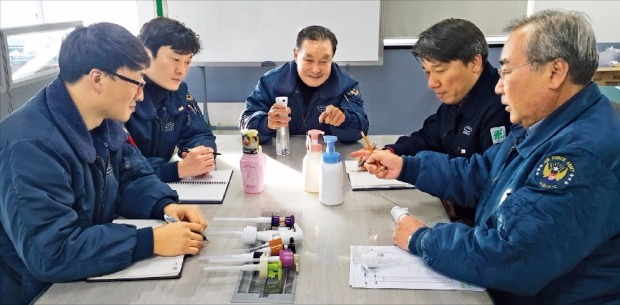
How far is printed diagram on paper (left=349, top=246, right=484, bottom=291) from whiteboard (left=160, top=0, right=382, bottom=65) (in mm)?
2626

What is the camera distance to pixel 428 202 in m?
1.63

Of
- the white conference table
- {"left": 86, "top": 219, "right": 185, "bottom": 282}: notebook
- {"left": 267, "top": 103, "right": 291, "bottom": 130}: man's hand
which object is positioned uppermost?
{"left": 267, "top": 103, "right": 291, "bottom": 130}: man's hand

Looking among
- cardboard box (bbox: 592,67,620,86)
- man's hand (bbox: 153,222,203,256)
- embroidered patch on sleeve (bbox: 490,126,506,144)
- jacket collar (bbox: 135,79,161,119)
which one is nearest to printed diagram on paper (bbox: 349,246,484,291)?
man's hand (bbox: 153,222,203,256)

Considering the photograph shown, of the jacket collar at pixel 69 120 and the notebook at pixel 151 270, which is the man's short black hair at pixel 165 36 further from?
the notebook at pixel 151 270

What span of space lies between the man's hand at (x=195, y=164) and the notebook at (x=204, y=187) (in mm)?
22

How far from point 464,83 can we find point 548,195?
0.86 metres

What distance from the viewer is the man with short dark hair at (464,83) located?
1.80 meters

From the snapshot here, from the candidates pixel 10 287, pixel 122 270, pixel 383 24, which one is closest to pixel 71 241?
pixel 122 270

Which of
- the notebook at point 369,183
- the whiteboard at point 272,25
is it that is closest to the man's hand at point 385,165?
the notebook at point 369,183

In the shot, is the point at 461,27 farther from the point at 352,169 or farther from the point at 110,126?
the point at 110,126

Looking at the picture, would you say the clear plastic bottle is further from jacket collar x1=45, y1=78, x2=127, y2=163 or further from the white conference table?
jacket collar x1=45, y1=78, x2=127, y2=163

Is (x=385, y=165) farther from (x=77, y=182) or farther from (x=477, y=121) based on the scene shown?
(x=77, y=182)

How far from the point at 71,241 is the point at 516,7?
3.54 m

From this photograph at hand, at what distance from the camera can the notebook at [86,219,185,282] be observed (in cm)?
117
